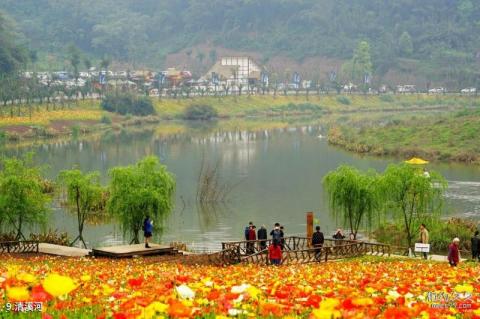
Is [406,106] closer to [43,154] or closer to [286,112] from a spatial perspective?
[286,112]

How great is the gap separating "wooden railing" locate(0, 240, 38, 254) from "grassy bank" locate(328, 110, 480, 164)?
59.2m

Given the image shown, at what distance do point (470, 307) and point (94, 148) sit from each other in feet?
330

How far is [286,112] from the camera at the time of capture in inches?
7288

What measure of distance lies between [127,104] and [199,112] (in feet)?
49.6

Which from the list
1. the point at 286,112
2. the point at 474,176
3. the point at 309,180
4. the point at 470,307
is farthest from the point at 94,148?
the point at 470,307

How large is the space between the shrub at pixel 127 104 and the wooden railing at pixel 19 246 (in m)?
124

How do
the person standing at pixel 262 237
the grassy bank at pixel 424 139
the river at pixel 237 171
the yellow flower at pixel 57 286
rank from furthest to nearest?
1. the grassy bank at pixel 424 139
2. the river at pixel 237 171
3. the person standing at pixel 262 237
4. the yellow flower at pixel 57 286

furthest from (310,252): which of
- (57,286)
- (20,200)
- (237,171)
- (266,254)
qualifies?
(237,171)

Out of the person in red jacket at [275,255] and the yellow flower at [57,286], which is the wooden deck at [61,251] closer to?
the person in red jacket at [275,255]

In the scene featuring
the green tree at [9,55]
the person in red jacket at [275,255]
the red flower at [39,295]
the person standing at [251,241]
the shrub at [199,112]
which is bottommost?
the person standing at [251,241]

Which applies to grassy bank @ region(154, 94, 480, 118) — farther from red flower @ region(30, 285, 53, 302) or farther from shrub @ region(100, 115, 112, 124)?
red flower @ region(30, 285, 53, 302)

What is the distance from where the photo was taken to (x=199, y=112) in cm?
17012

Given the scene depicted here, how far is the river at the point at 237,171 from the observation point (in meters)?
51.5

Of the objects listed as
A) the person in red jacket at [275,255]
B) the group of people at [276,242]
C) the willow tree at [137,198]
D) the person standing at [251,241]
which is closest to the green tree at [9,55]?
the willow tree at [137,198]
